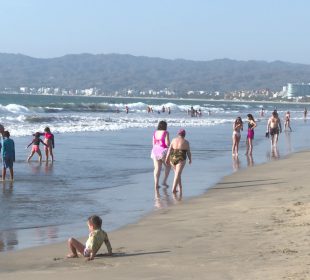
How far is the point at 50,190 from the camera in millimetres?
14539

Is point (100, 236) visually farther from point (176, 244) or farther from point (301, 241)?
point (301, 241)

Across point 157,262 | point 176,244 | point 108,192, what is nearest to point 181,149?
point 108,192

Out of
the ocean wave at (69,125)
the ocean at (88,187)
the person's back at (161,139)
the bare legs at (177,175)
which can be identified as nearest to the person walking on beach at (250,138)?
the ocean at (88,187)

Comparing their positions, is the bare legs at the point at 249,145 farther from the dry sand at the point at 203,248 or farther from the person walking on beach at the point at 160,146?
the dry sand at the point at 203,248

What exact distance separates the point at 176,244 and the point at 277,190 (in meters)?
5.69

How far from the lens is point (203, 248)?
26.2 ft

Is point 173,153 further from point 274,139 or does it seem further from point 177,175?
point 274,139

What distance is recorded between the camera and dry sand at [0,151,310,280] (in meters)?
6.79

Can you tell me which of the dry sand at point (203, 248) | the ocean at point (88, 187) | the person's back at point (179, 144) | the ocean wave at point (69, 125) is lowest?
the ocean wave at point (69, 125)

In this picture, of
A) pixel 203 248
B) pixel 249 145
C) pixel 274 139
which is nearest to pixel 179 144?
pixel 203 248

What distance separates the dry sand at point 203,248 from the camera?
6.79 metres

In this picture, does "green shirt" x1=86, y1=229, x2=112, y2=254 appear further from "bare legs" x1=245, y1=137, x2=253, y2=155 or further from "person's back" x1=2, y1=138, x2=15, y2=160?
"bare legs" x1=245, y1=137, x2=253, y2=155

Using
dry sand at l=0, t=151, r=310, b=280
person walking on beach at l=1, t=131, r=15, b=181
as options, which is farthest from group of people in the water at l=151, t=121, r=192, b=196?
person walking on beach at l=1, t=131, r=15, b=181

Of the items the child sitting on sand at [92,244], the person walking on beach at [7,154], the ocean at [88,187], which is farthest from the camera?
the person walking on beach at [7,154]
